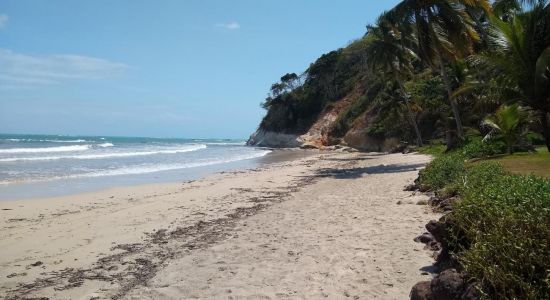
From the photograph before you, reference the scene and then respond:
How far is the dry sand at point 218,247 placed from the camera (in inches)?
204

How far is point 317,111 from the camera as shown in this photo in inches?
2496

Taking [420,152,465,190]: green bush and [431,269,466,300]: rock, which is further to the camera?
[420,152,465,190]: green bush

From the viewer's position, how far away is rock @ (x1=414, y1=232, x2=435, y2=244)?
20.1 ft

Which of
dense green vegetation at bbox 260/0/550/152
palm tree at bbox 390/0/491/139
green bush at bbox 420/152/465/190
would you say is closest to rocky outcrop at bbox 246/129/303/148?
dense green vegetation at bbox 260/0/550/152

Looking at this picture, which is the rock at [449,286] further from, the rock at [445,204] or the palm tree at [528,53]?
the palm tree at [528,53]

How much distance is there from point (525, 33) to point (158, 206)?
1077 cm

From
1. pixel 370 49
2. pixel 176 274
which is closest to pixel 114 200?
pixel 176 274

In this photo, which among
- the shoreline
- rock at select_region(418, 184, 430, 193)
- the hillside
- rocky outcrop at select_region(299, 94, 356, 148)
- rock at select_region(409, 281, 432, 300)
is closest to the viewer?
rock at select_region(409, 281, 432, 300)

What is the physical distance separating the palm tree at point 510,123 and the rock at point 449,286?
12.6 meters

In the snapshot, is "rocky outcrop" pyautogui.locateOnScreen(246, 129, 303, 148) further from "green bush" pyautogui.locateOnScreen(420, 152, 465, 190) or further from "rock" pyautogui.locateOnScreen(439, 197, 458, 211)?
"rock" pyautogui.locateOnScreen(439, 197, 458, 211)

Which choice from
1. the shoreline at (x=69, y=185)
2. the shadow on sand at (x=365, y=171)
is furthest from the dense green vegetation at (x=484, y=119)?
the shoreline at (x=69, y=185)

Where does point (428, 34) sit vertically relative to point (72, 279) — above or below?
above

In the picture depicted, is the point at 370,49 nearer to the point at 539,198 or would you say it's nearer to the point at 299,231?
the point at 299,231

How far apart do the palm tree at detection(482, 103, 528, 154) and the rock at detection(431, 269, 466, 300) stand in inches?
496
